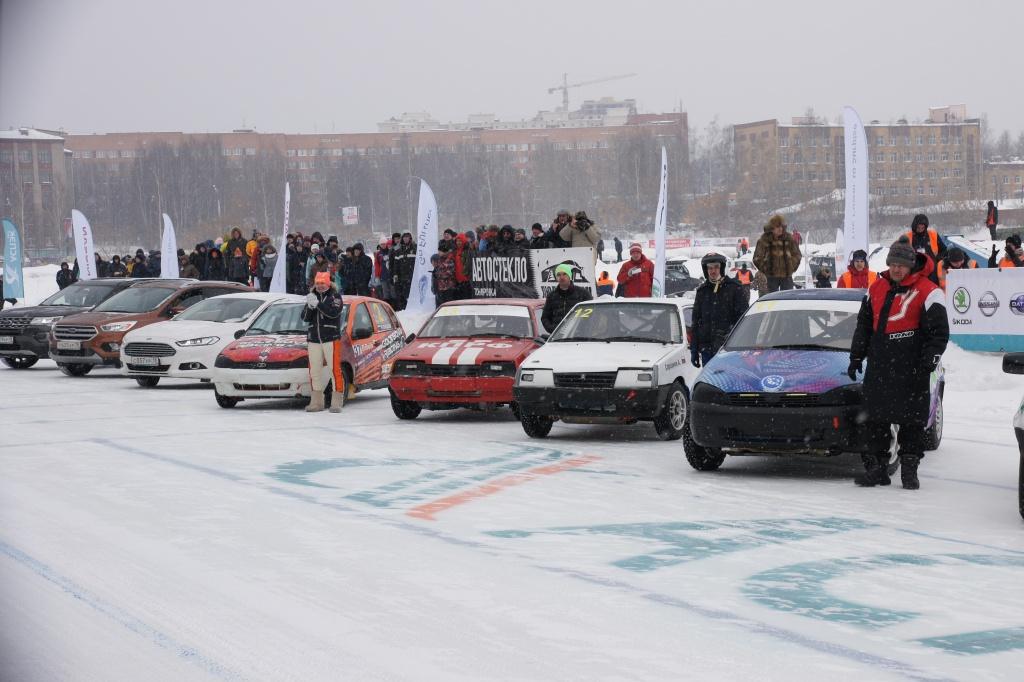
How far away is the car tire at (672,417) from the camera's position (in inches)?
523

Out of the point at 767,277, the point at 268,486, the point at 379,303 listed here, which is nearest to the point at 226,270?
the point at 379,303

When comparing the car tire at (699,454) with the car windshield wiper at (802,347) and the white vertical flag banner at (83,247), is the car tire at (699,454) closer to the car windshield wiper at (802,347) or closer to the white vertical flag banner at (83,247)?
the car windshield wiper at (802,347)

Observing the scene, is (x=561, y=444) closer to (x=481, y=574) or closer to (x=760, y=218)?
(x=481, y=574)

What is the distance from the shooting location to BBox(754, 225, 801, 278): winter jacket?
18.8 meters

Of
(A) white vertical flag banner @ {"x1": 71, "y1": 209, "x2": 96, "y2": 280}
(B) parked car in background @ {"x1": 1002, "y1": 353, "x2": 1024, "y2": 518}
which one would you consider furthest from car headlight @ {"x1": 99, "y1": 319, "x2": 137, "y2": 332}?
(B) parked car in background @ {"x1": 1002, "y1": 353, "x2": 1024, "y2": 518}

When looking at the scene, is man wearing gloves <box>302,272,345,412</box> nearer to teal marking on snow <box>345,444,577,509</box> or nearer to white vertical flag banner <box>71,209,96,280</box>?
teal marking on snow <box>345,444,577,509</box>

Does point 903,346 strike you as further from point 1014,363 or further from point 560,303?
point 560,303

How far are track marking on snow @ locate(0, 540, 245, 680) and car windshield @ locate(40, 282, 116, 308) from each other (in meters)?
16.9

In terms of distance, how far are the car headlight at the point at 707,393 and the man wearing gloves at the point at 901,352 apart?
1.05 meters

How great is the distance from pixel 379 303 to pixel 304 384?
203 centimetres

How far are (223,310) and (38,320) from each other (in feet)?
14.4

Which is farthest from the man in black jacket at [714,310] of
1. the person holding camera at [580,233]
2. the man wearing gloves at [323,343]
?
the person holding camera at [580,233]

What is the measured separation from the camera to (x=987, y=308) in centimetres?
1927

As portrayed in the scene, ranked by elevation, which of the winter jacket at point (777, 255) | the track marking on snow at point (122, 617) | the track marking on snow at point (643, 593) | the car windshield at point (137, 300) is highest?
the winter jacket at point (777, 255)
